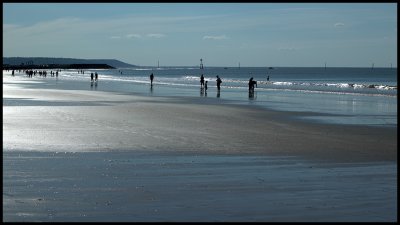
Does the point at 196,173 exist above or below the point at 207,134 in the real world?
below

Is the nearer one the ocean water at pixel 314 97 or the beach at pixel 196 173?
the beach at pixel 196 173

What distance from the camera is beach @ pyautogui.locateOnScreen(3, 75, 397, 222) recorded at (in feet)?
29.9

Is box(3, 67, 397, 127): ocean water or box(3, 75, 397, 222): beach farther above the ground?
box(3, 67, 397, 127): ocean water

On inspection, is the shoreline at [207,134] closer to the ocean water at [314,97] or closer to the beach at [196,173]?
the beach at [196,173]

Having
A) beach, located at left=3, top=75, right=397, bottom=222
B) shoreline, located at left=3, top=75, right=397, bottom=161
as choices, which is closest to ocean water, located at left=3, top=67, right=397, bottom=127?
shoreline, located at left=3, top=75, right=397, bottom=161

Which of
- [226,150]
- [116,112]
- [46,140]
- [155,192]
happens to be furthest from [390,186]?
[116,112]

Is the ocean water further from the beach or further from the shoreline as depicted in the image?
the beach

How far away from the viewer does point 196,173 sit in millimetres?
12172

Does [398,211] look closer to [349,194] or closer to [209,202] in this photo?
[349,194]

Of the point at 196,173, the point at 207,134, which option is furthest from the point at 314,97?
the point at 196,173

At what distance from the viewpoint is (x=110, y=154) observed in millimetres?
14766

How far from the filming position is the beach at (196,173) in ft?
29.9

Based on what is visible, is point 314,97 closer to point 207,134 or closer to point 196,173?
point 207,134

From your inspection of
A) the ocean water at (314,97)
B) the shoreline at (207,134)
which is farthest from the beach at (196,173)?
the ocean water at (314,97)
